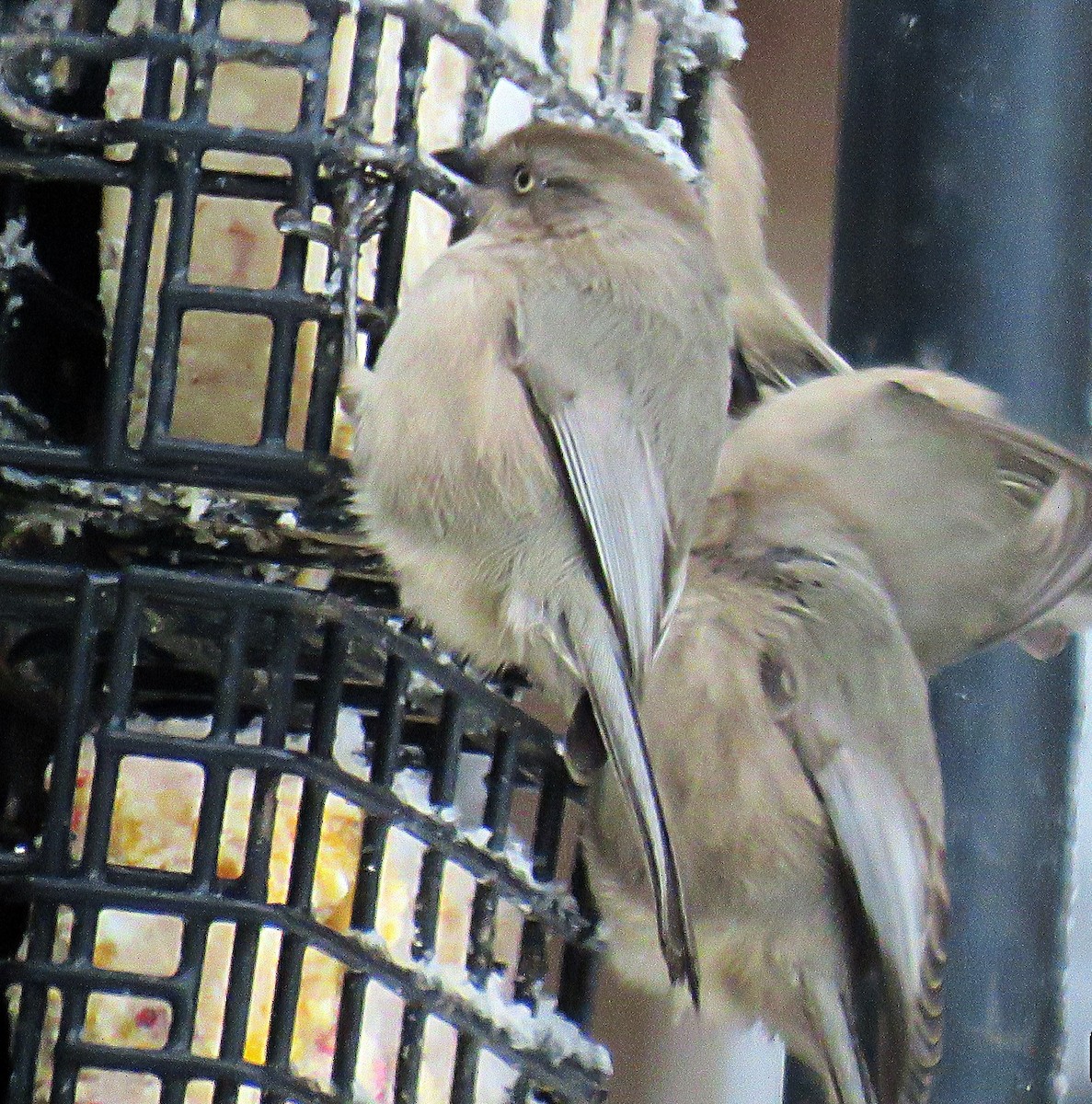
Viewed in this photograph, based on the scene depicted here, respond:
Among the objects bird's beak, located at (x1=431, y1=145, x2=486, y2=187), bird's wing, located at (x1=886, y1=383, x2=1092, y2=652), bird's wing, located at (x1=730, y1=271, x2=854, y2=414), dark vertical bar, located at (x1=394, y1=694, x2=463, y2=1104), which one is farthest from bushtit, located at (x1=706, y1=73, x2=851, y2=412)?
dark vertical bar, located at (x1=394, y1=694, x2=463, y2=1104)

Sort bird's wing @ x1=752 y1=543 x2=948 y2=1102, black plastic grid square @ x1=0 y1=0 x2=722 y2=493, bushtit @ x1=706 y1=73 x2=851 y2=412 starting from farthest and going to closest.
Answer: bushtit @ x1=706 y1=73 x2=851 y2=412, bird's wing @ x1=752 y1=543 x2=948 y2=1102, black plastic grid square @ x1=0 y1=0 x2=722 y2=493

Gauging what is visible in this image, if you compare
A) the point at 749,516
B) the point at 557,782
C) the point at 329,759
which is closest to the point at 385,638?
the point at 329,759

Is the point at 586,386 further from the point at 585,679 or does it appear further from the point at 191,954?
the point at 191,954

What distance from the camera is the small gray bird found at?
1.35m

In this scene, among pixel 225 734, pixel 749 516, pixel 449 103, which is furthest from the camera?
pixel 749 516

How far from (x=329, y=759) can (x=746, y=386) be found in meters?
0.51

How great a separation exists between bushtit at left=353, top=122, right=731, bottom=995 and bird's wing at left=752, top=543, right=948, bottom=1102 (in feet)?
0.41

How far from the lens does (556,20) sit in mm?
1323

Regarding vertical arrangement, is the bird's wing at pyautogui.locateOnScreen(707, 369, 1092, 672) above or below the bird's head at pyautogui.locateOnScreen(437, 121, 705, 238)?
below

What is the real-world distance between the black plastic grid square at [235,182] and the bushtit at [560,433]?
0.15ft

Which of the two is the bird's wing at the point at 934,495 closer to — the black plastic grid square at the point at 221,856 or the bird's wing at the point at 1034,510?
Result: the bird's wing at the point at 1034,510

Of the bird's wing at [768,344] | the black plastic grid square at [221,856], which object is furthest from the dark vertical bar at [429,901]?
the bird's wing at [768,344]

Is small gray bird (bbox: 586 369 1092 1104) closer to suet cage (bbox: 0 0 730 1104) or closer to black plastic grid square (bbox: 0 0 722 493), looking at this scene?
suet cage (bbox: 0 0 730 1104)

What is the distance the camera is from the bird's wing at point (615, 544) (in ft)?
4.01
